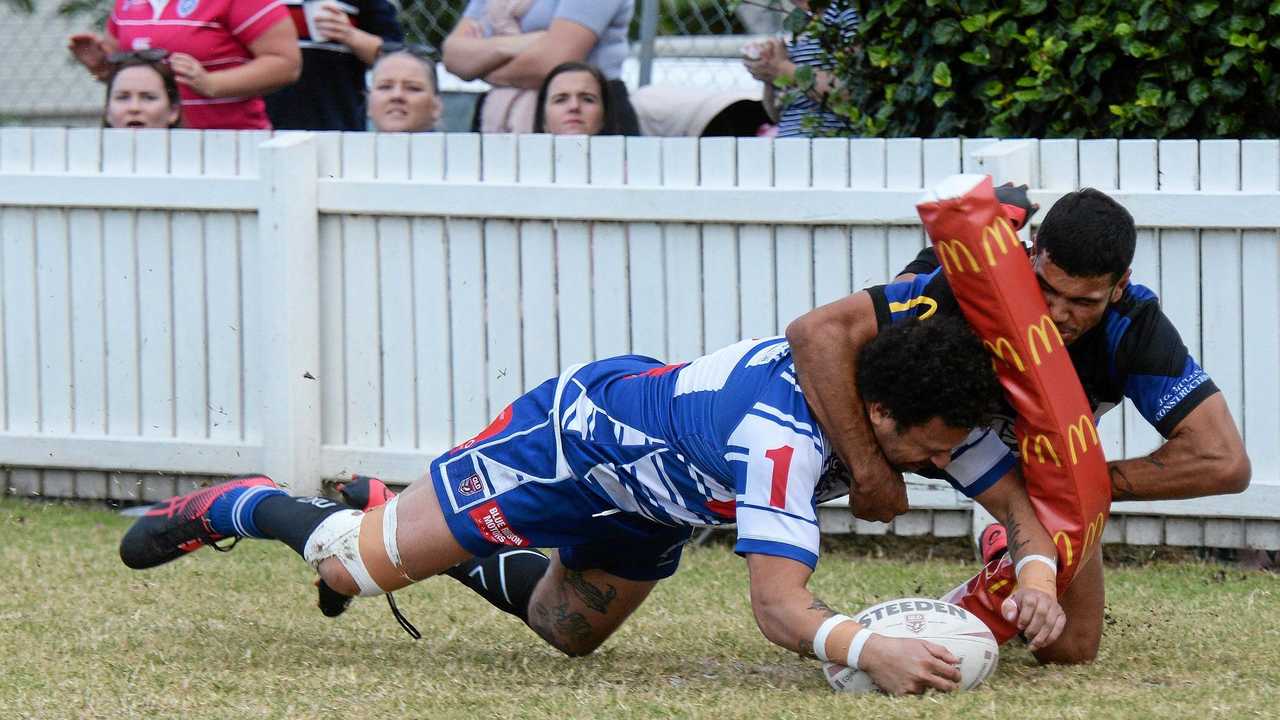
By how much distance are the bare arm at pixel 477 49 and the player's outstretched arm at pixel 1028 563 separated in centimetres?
418

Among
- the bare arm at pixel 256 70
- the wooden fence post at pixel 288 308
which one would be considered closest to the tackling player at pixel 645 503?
the wooden fence post at pixel 288 308

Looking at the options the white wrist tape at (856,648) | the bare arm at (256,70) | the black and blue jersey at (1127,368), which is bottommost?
the white wrist tape at (856,648)

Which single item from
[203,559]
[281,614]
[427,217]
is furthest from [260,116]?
[281,614]

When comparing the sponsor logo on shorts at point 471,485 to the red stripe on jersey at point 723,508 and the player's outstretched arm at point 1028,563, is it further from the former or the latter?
the player's outstretched arm at point 1028,563

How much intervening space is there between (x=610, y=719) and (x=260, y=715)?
85cm

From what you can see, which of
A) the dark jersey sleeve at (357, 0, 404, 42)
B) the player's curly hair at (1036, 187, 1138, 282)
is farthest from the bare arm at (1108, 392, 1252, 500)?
the dark jersey sleeve at (357, 0, 404, 42)

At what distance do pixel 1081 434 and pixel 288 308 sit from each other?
3.58 m

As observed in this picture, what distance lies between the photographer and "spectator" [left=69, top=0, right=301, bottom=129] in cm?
803

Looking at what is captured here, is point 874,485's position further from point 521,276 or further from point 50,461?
point 50,461

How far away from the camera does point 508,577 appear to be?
208 inches

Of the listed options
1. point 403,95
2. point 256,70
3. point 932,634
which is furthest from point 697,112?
point 932,634

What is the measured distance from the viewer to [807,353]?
4262 mm

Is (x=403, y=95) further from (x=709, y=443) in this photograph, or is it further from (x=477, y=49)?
(x=709, y=443)

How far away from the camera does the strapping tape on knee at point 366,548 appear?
15.9ft
